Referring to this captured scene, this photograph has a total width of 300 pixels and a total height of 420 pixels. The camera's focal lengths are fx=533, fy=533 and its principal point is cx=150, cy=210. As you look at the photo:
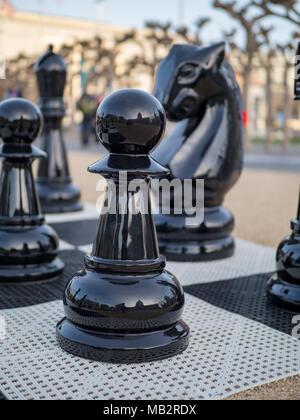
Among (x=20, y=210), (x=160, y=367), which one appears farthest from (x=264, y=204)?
(x=160, y=367)

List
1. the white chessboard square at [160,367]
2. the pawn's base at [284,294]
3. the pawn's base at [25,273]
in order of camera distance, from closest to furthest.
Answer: the white chessboard square at [160,367] < the pawn's base at [284,294] < the pawn's base at [25,273]

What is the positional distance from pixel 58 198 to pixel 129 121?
8.18 ft

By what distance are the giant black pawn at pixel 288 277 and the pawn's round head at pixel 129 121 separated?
2.50ft

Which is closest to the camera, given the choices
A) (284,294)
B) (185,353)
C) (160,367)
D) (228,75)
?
(160,367)

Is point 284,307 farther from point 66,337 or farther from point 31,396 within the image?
point 31,396

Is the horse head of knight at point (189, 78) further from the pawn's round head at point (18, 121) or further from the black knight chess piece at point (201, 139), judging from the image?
the pawn's round head at point (18, 121)

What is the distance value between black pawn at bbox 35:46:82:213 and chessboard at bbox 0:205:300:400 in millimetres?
1618

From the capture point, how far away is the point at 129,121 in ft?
5.18

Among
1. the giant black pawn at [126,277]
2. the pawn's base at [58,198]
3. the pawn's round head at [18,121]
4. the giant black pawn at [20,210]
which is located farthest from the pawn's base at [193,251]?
the pawn's base at [58,198]

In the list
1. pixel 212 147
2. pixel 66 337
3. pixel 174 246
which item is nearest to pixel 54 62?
pixel 212 147

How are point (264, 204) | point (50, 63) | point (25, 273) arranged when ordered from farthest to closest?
1. point (264, 204)
2. point (50, 63)
3. point (25, 273)

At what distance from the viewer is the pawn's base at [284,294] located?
1970 millimetres

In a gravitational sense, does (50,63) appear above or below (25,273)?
above

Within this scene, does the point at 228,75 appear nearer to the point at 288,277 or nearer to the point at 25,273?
the point at 288,277
